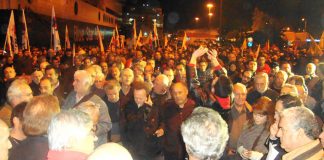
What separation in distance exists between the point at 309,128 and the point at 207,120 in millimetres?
972

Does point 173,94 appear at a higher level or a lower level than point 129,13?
lower

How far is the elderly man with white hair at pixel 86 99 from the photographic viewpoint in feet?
19.7

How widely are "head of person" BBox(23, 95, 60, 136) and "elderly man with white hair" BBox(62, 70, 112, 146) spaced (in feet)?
5.72

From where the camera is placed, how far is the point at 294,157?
353cm

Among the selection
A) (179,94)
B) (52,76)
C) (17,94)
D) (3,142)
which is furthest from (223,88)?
(3,142)

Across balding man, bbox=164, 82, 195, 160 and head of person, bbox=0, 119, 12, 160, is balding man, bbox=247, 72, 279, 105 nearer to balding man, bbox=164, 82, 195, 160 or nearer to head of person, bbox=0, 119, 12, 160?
balding man, bbox=164, 82, 195, 160

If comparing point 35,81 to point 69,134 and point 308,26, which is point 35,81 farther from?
point 308,26

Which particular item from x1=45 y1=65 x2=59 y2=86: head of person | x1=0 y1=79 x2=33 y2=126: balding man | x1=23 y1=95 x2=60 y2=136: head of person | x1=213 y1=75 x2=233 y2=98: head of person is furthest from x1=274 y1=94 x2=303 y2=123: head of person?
x1=45 y1=65 x2=59 y2=86: head of person

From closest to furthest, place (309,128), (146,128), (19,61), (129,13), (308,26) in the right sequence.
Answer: (309,128) → (146,128) → (19,61) → (308,26) → (129,13)

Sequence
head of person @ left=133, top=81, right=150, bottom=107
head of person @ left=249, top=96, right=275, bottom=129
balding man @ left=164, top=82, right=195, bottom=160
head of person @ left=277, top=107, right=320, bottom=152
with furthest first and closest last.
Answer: head of person @ left=133, top=81, right=150, bottom=107 < balding man @ left=164, top=82, right=195, bottom=160 < head of person @ left=249, top=96, right=275, bottom=129 < head of person @ left=277, top=107, right=320, bottom=152

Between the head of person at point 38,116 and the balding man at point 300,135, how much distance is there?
7.20 feet

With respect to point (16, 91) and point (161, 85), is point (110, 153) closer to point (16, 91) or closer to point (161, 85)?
point (16, 91)

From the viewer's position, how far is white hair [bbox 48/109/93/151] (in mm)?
3383

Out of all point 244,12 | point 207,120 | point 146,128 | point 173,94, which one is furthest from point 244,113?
point 244,12
